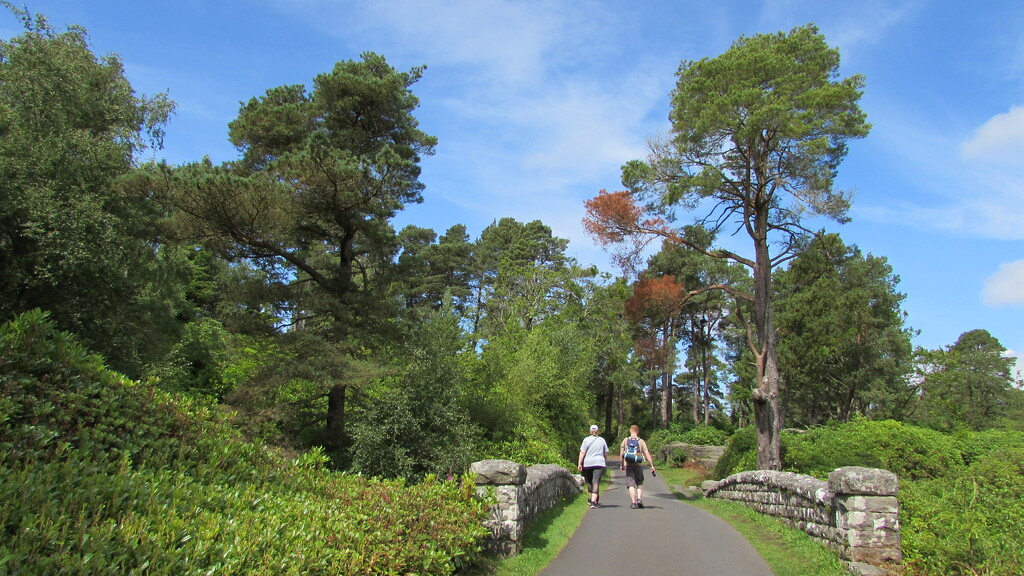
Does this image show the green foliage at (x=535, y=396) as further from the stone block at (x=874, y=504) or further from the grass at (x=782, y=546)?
the stone block at (x=874, y=504)

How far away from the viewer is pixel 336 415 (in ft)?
50.4

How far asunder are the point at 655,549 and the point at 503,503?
224cm

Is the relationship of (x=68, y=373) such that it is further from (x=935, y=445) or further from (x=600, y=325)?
(x=600, y=325)

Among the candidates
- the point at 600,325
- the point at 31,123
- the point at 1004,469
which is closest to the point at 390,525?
the point at 1004,469

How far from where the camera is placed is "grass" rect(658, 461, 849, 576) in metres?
6.31

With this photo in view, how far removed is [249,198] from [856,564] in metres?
12.7

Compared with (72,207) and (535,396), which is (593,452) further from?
(72,207)

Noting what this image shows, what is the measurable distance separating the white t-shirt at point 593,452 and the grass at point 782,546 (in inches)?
98.2

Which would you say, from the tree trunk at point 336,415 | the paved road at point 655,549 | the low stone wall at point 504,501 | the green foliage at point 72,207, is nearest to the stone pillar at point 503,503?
the low stone wall at point 504,501

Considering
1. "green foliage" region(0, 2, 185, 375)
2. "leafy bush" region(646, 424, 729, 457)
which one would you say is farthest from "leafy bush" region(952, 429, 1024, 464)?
"green foliage" region(0, 2, 185, 375)

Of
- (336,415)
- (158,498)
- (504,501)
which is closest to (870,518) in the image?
(504,501)

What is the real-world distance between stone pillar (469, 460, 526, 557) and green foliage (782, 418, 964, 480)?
31.3 feet

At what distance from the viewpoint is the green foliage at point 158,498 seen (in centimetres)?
269

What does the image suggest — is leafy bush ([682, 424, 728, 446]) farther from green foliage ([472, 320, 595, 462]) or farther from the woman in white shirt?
the woman in white shirt
